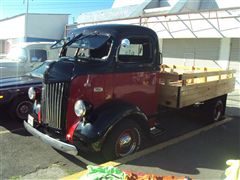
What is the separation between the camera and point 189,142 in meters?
6.43

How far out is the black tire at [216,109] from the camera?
807cm

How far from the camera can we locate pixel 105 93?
17.3ft

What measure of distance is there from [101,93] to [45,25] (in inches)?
1092

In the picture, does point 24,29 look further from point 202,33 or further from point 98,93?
point 98,93

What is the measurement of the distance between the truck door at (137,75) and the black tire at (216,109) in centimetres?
238

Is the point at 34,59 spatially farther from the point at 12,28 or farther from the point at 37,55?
the point at 12,28

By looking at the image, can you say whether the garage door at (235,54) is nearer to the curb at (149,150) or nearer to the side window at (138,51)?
the curb at (149,150)

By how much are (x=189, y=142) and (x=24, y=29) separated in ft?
90.5

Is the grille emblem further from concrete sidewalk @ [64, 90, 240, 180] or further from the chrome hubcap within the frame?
concrete sidewalk @ [64, 90, 240, 180]

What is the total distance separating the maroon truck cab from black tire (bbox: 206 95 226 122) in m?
2.52

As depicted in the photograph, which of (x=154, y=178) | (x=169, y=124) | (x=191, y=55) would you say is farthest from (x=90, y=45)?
(x=191, y=55)

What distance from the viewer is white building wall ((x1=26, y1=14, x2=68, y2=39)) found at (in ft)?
102

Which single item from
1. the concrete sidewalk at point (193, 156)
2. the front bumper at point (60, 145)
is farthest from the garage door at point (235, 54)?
the front bumper at point (60, 145)

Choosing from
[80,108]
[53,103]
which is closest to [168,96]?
[80,108]
